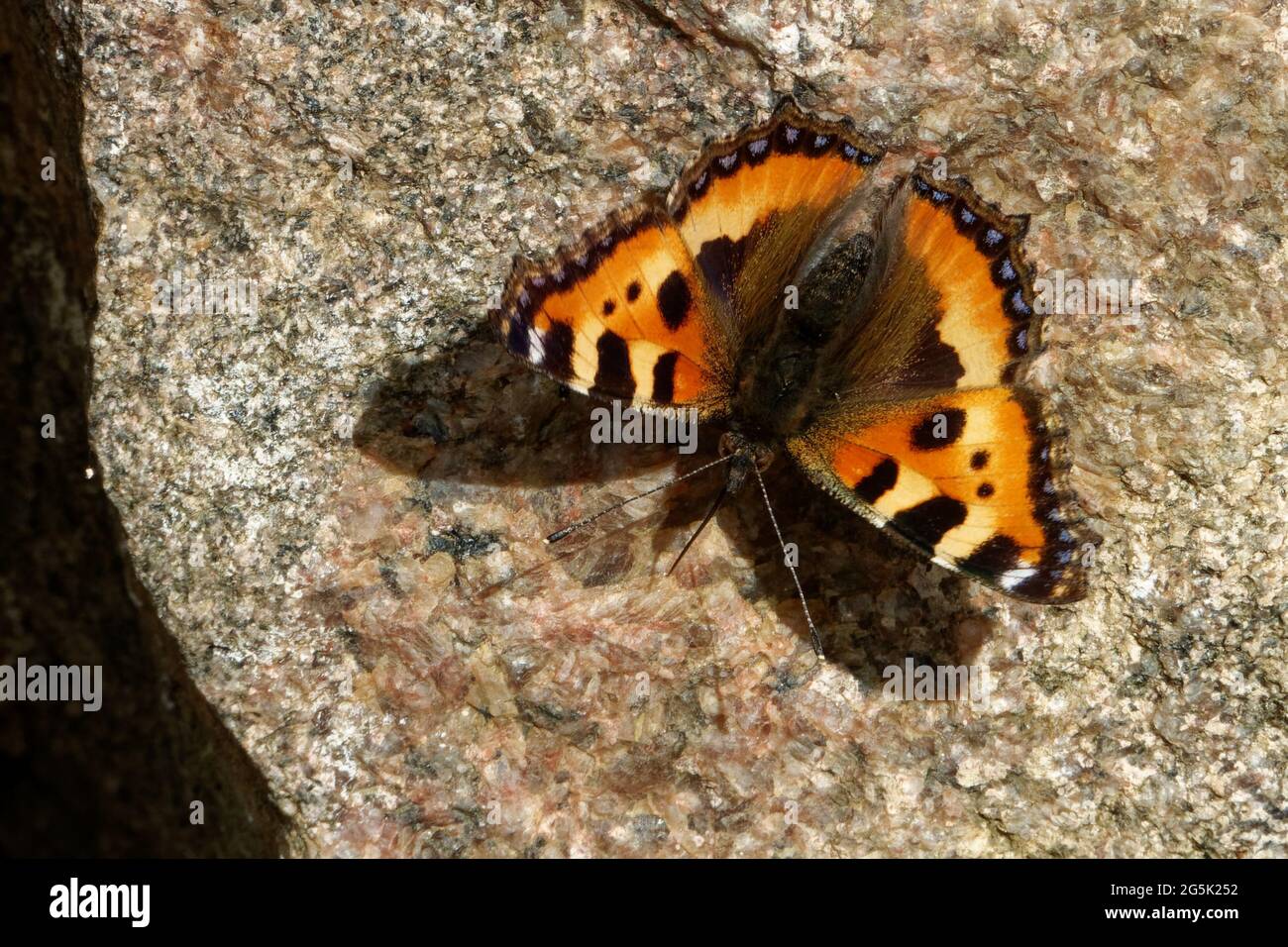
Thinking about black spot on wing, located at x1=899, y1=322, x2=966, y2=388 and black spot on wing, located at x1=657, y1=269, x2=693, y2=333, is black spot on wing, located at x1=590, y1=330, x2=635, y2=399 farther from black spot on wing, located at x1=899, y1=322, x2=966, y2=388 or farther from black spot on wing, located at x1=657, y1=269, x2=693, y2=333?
black spot on wing, located at x1=899, y1=322, x2=966, y2=388

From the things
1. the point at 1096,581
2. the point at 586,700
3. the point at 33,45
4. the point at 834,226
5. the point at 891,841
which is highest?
the point at 33,45

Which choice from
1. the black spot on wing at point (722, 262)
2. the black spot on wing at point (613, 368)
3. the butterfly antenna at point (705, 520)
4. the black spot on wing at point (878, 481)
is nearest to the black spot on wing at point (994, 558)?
the black spot on wing at point (878, 481)

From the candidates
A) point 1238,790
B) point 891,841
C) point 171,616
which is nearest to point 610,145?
point 171,616

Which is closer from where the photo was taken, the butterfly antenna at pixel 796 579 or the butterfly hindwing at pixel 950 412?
the butterfly hindwing at pixel 950 412

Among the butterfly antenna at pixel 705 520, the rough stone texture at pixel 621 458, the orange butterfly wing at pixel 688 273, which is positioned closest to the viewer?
the orange butterfly wing at pixel 688 273

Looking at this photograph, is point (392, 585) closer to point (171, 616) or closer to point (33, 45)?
point (171, 616)

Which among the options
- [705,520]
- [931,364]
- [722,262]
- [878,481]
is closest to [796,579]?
[705,520]

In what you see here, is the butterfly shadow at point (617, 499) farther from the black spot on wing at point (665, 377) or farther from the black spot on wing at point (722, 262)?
the black spot on wing at point (722, 262)
